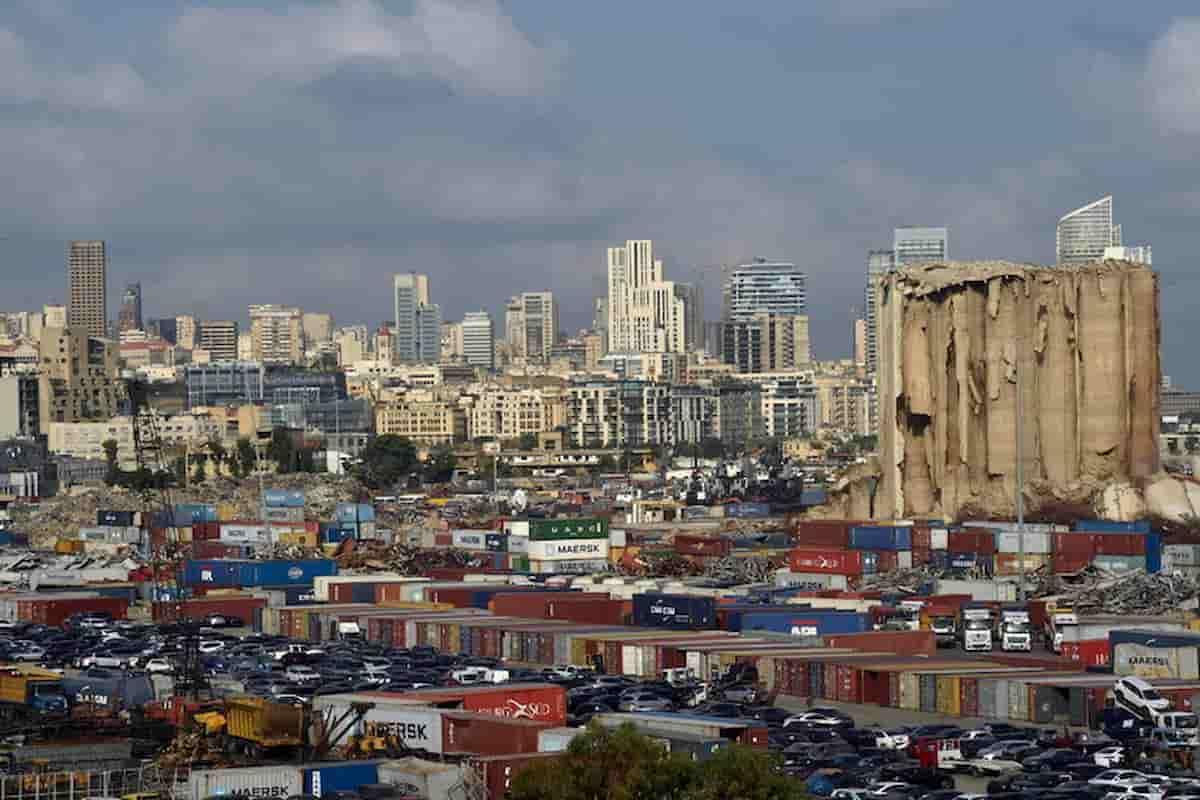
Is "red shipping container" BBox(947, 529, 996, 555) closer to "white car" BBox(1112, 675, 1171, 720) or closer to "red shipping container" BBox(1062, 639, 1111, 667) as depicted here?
"red shipping container" BBox(1062, 639, 1111, 667)

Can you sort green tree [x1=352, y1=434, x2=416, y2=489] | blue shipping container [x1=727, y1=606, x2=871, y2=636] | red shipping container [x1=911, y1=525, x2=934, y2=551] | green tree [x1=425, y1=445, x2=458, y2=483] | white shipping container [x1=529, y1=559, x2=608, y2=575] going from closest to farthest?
blue shipping container [x1=727, y1=606, x2=871, y2=636] < red shipping container [x1=911, y1=525, x2=934, y2=551] < white shipping container [x1=529, y1=559, x2=608, y2=575] < green tree [x1=352, y1=434, x2=416, y2=489] < green tree [x1=425, y1=445, x2=458, y2=483]

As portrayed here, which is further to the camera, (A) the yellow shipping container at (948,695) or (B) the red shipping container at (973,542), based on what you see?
(B) the red shipping container at (973,542)

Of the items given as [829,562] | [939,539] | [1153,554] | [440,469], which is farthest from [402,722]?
[440,469]

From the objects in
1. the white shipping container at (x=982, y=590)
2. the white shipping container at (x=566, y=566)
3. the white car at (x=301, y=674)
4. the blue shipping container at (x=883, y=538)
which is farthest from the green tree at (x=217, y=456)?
the white car at (x=301, y=674)

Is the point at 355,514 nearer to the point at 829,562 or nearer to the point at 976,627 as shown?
the point at 829,562

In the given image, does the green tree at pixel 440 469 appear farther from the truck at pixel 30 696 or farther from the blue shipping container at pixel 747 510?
the truck at pixel 30 696

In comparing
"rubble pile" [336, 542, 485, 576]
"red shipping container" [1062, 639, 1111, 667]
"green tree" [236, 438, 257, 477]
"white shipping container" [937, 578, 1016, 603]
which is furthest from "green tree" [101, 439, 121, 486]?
"red shipping container" [1062, 639, 1111, 667]
